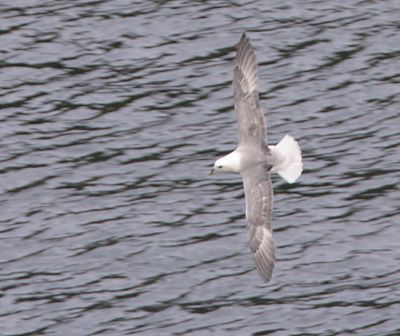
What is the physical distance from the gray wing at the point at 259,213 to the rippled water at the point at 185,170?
7.14 ft

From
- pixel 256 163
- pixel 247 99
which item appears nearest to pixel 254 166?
pixel 256 163

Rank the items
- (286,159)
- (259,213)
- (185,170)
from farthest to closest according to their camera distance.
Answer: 1. (185,170)
2. (286,159)
3. (259,213)

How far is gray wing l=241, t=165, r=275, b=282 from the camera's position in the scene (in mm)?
25156

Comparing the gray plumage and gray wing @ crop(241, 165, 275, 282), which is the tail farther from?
gray wing @ crop(241, 165, 275, 282)

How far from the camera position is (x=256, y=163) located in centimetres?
2536

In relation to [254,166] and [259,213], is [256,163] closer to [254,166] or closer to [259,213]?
[254,166]

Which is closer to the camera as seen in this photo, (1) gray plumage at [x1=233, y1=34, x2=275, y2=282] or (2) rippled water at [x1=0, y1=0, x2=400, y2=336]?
(1) gray plumage at [x1=233, y1=34, x2=275, y2=282]

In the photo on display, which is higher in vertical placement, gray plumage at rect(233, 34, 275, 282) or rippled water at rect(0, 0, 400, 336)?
gray plumage at rect(233, 34, 275, 282)

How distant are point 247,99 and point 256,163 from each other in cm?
112

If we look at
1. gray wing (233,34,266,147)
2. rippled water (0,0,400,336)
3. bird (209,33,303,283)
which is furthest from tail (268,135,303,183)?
rippled water (0,0,400,336)

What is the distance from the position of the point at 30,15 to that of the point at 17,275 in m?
11.2

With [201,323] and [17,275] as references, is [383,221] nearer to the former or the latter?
[201,323]

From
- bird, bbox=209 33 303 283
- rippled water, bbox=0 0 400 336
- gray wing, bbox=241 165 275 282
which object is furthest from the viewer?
rippled water, bbox=0 0 400 336

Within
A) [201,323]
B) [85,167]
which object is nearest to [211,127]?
[85,167]
